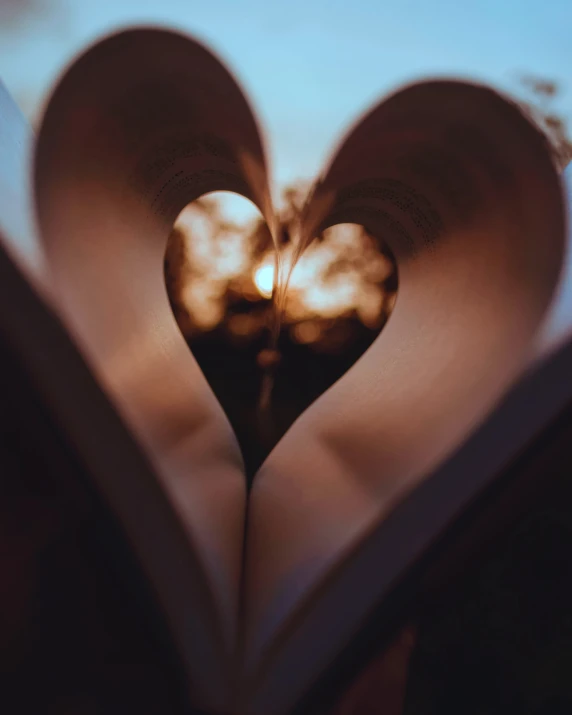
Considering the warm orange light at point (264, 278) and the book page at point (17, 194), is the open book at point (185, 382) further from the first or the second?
the warm orange light at point (264, 278)

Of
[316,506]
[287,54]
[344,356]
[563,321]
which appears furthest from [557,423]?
[287,54]

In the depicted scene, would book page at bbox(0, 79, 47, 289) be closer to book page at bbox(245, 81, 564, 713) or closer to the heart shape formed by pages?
book page at bbox(245, 81, 564, 713)

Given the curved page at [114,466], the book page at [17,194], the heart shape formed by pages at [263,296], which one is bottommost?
the heart shape formed by pages at [263,296]

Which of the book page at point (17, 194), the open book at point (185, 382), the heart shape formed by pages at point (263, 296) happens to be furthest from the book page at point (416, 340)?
the heart shape formed by pages at point (263, 296)

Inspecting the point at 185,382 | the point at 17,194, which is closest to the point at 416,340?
the point at 185,382

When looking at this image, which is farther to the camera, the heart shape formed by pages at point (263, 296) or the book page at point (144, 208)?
the heart shape formed by pages at point (263, 296)

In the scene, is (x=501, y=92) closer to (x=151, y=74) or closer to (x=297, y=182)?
(x=151, y=74)

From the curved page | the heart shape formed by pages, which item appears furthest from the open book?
the heart shape formed by pages

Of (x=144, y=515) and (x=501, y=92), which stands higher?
(x=501, y=92)
